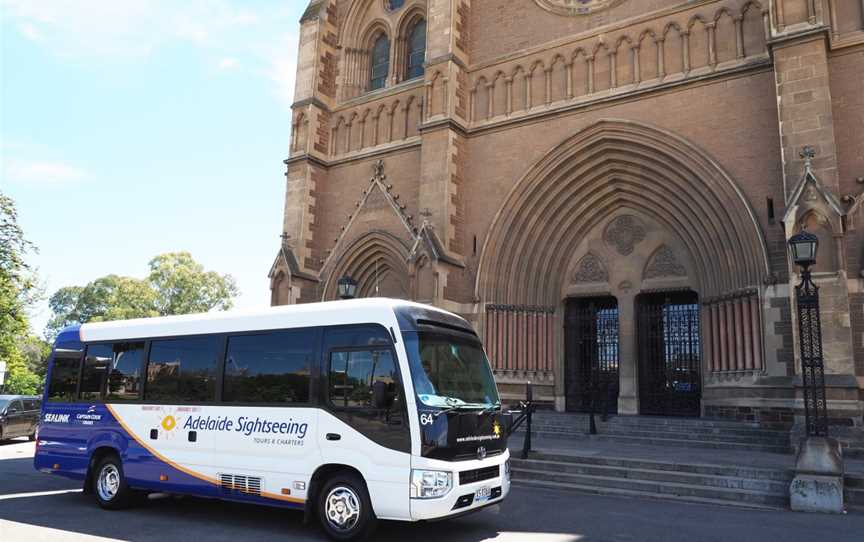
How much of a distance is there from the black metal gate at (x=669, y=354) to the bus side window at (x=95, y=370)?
1150cm

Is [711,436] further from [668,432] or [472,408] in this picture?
[472,408]

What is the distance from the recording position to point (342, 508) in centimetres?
657

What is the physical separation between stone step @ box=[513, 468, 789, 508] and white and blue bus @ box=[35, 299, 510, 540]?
125 inches

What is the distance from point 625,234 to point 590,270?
123 centimetres

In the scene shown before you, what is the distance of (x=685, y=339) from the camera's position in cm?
1534

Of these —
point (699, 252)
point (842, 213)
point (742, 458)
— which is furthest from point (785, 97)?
point (742, 458)

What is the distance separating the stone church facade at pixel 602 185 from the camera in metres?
12.4

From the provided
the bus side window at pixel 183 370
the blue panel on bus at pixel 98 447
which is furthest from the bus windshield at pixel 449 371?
the bus side window at pixel 183 370

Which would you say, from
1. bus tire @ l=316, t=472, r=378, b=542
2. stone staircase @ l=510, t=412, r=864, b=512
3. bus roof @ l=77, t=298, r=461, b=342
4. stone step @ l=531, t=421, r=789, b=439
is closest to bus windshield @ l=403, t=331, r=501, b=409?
bus roof @ l=77, t=298, r=461, b=342

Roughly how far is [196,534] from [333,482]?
1614 mm

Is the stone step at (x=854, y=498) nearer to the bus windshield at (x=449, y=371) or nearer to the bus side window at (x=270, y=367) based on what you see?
the bus windshield at (x=449, y=371)

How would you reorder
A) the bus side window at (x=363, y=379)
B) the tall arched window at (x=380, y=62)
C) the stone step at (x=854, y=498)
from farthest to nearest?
the tall arched window at (x=380, y=62), the stone step at (x=854, y=498), the bus side window at (x=363, y=379)

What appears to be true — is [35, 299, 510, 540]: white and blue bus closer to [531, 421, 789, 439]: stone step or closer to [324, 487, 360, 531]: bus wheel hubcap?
[324, 487, 360, 531]: bus wheel hubcap

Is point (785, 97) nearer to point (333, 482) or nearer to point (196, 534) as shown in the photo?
point (333, 482)
